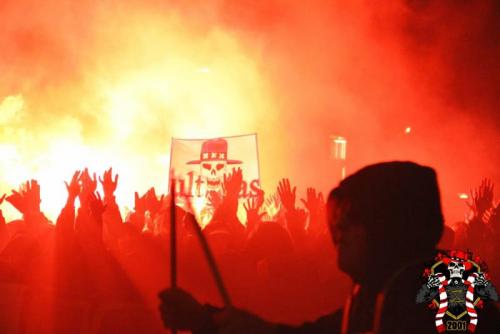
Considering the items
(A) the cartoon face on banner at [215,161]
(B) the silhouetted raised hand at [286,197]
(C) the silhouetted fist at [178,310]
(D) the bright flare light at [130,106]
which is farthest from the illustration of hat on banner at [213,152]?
(C) the silhouetted fist at [178,310]

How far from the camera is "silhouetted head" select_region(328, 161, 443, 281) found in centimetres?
163

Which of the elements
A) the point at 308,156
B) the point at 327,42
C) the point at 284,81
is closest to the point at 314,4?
the point at 327,42

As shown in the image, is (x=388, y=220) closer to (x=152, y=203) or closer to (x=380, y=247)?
(x=380, y=247)

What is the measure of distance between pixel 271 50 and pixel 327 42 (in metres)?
1.05

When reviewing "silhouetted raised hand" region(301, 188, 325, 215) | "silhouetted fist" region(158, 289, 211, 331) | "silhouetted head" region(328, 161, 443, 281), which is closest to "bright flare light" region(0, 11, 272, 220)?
"silhouetted raised hand" region(301, 188, 325, 215)

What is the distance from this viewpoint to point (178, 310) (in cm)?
169

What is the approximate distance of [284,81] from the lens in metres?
12.1

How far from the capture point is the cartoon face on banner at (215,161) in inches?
295

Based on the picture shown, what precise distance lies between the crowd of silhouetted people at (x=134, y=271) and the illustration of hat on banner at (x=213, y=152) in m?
3.10

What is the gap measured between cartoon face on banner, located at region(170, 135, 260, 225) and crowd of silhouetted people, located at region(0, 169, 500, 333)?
295 cm

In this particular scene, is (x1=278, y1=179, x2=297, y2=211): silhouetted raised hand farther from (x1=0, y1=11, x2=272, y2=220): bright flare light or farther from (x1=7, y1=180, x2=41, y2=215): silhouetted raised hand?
(x1=0, y1=11, x2=272, y2=220): bright flare light

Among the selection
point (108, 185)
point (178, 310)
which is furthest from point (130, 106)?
point (178, 310)

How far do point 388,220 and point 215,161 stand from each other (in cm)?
598

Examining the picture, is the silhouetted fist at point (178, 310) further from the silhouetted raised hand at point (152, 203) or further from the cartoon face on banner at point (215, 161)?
the cartoon face on banner at point (215, 161)
